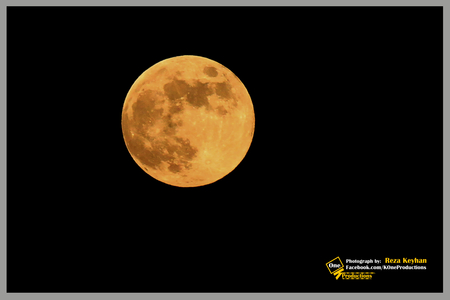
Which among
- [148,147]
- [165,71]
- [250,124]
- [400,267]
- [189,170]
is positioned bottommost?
[400,267]

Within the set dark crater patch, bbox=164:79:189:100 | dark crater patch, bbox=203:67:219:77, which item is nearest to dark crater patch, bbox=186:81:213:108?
dark crater patch, bbox=164:79:189:100

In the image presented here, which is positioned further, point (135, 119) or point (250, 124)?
point (250, 124)

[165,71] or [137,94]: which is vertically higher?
[165,71]

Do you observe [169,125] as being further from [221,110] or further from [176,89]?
[221,110]

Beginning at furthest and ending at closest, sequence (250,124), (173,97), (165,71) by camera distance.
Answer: (250,124) → (165,71) → (173,97)

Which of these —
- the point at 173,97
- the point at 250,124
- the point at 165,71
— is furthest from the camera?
the point at 250,124

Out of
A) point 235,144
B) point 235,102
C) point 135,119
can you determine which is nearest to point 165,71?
point 135,119

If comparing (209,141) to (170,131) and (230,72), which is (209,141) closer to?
(170,131)
